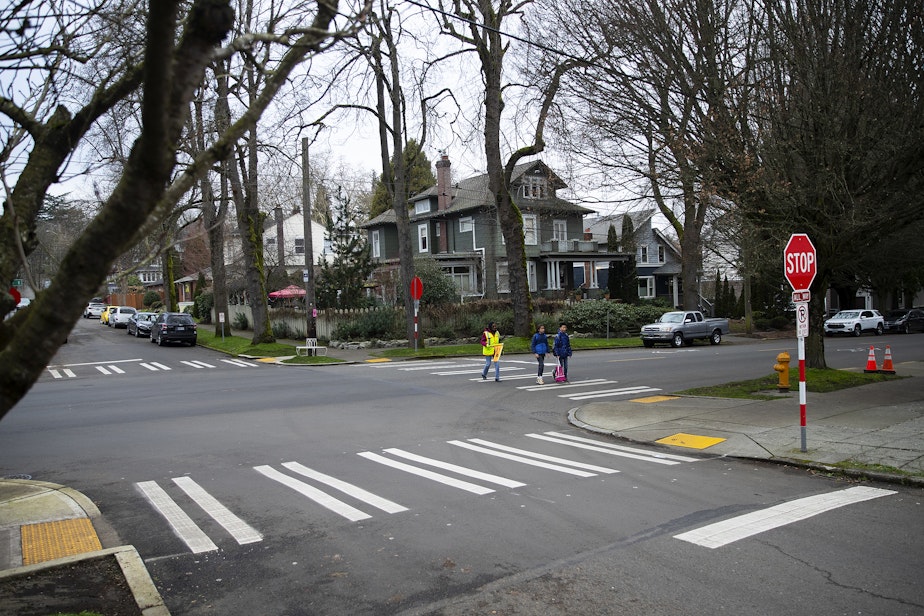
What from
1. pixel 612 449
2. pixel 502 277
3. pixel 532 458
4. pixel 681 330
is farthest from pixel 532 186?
pixel 532 458

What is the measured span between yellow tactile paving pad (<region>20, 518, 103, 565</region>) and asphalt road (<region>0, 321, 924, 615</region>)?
317 mm

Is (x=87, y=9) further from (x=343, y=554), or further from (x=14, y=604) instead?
(x=343, y=554)

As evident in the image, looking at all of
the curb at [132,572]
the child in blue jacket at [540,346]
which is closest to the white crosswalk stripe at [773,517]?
the curb at [132,572]

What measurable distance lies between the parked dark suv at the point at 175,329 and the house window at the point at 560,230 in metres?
27.0

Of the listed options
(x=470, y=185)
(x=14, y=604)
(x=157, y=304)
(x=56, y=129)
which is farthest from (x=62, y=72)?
(x=157, y=304)

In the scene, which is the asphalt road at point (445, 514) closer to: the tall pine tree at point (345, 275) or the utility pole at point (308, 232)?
the utility pole at point (308, 232)

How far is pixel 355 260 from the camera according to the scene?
118 feet

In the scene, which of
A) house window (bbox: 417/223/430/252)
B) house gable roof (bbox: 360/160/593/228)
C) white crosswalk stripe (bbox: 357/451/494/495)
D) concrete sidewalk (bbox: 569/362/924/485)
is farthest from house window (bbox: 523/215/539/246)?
white crosswalk stripe (bbox: 357/451/494/495)

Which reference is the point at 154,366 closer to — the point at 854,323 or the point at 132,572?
the point at 132,572

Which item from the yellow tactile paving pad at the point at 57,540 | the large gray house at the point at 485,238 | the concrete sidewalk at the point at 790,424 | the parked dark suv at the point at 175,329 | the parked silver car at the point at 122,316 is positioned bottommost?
the concrete sidewalk at the point at 790,424

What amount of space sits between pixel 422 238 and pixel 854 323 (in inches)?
1184

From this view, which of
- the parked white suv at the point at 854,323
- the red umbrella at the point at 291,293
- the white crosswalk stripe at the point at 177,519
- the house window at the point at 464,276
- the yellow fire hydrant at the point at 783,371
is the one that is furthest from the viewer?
the house window at the point at 464,276

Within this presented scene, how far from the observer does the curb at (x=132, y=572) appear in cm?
483

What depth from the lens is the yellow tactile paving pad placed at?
20.0ft
